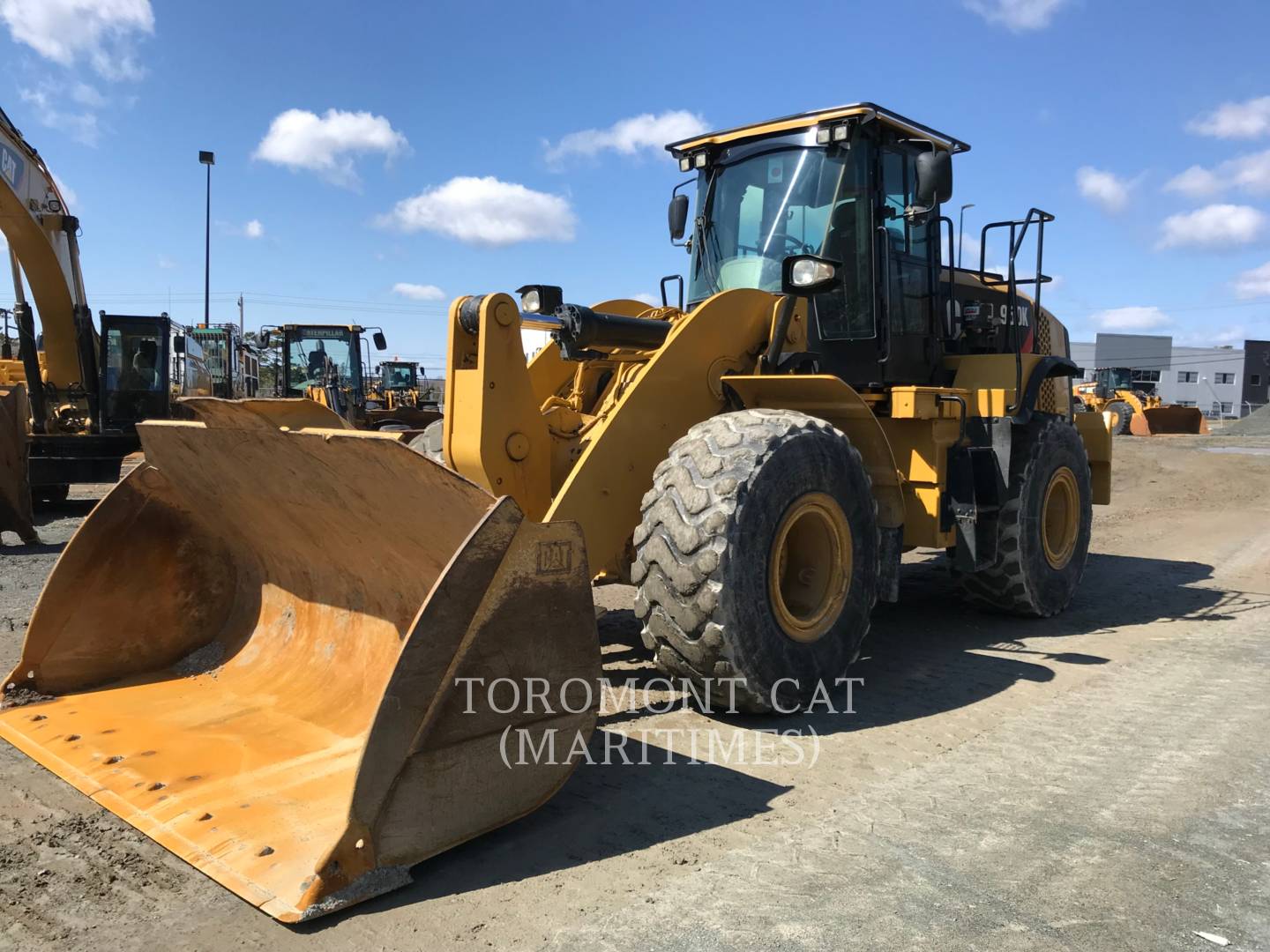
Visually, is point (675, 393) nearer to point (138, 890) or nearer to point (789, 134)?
point (789, 134)

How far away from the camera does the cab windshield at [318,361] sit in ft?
54.0

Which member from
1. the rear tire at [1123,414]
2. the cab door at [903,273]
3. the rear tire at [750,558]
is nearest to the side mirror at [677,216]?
the cab door at [903,273]

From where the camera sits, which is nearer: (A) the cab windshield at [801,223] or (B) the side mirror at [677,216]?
(A) the cab windshield at [801,223]

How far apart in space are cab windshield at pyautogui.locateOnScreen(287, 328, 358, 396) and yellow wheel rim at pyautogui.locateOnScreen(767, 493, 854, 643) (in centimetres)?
1328

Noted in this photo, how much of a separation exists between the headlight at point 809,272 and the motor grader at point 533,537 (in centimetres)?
1

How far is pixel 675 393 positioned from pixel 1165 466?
54.6ft

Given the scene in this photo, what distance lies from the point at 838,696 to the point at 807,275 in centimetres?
210

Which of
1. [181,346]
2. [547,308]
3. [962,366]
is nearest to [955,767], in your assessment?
[547,308]

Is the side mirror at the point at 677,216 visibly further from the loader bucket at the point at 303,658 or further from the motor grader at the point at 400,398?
the motor grader at the point at 400,398

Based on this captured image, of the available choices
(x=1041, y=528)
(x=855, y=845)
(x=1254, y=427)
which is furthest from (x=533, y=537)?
(x=1254, y=427)

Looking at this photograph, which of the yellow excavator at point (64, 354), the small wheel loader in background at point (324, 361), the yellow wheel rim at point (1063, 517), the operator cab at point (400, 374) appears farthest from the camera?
the operator cab at point (400, 374)

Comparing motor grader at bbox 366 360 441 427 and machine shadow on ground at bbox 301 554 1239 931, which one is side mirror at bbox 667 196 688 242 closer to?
machine shadow on ground at bbox 301 554 1239 931

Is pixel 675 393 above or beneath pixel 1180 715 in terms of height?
above

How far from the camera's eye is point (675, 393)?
4586 mm
